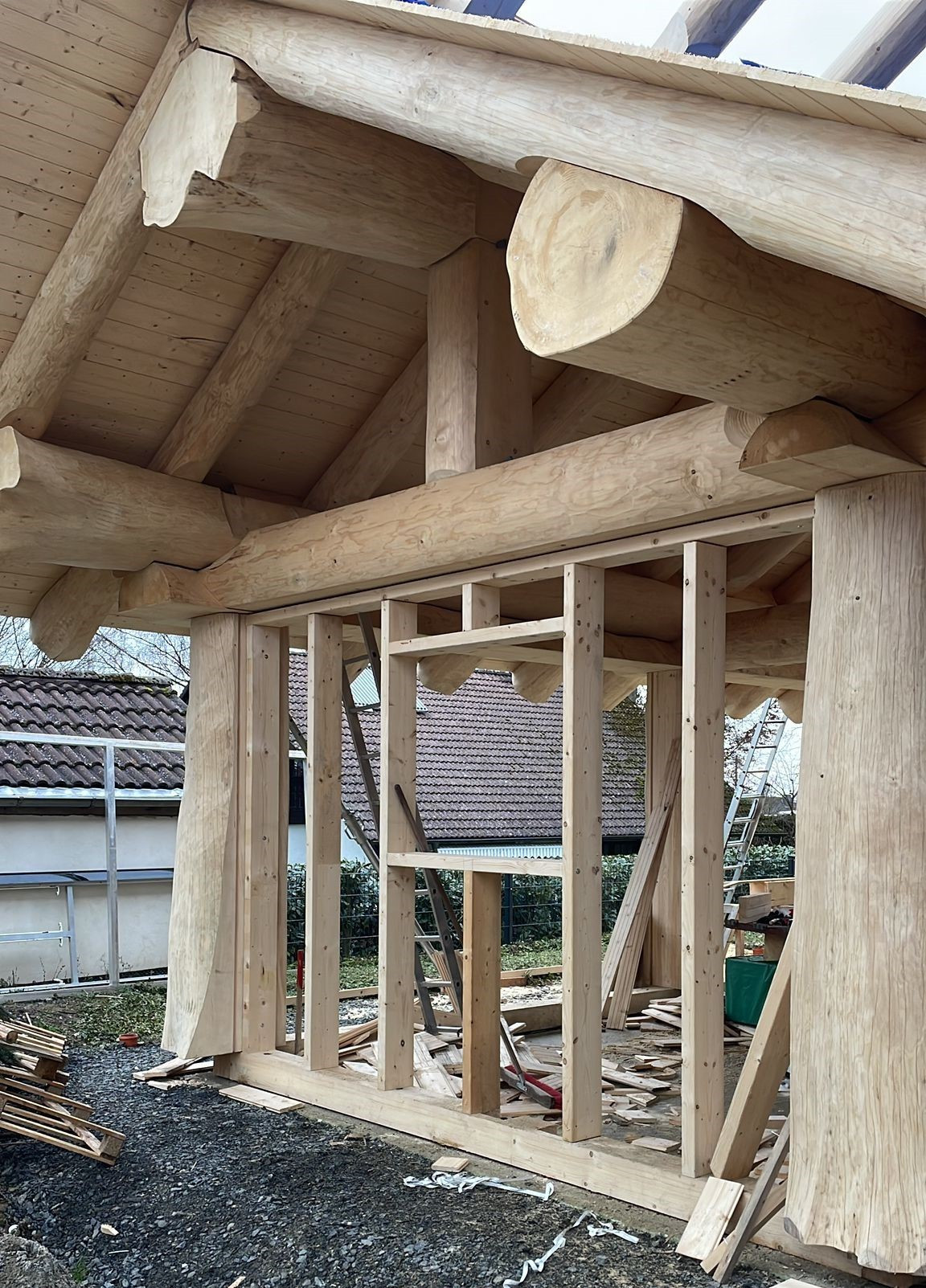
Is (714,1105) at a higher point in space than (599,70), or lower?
lower

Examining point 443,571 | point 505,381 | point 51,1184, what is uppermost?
point 505,381

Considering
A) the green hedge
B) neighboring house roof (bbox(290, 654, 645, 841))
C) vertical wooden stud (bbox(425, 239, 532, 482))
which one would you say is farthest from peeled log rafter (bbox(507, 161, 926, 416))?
neighboring house roof (bbox(290, 654, 645, 841))

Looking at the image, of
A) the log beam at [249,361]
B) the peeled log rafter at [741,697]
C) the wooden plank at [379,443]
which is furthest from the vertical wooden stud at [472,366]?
the peeled log rafter at [741,697]

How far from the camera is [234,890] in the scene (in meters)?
6.79

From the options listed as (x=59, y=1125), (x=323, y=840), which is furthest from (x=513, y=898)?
(x=59, y=1125)

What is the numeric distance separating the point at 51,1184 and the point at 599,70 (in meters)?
4.79

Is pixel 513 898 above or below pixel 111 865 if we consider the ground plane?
below

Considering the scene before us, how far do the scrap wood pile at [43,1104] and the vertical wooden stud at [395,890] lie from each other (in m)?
1.33

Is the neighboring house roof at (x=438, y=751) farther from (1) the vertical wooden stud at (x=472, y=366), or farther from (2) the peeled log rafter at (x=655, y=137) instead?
(2) the peeled log rafter at (x=655, y=137)

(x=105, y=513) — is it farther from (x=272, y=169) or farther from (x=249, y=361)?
(x=272, y=169)

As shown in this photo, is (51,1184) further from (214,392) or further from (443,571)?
(214,392)

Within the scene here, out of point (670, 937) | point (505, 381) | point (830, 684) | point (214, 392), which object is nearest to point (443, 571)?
point (505, 381)

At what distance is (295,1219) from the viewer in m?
4.55

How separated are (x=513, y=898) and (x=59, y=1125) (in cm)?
1073
